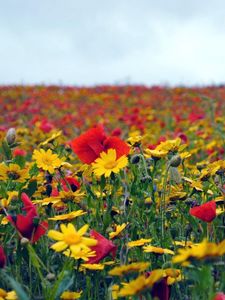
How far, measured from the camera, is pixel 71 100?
10.8 metres

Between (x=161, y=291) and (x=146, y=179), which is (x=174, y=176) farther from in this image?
(x=161, y=291)

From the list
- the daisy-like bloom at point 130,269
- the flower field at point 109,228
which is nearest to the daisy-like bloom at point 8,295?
the flower field at point 109,228

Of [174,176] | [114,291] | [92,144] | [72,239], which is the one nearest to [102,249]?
[114,291]

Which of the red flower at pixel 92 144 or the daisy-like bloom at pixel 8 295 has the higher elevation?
the red flower at pixel 92 144

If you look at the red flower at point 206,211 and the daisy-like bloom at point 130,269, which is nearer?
the daisy-like bloom at point 130,269

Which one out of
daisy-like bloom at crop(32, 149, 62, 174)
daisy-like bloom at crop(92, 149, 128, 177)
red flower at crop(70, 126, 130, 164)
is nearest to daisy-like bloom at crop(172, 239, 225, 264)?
daisy-like bloom at crop(92, 149, 128, 177)

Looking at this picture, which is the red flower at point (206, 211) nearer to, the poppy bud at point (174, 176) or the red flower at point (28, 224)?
the red flower at point (28, 224)

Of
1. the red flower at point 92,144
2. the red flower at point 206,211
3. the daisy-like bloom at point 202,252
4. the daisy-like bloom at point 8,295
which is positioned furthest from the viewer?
the red flower at point 92,144

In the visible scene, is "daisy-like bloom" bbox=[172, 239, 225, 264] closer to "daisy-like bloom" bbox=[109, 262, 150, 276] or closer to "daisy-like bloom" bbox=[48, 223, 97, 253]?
"daisy-like bloom" bbox=[109, 262, 150, 276]

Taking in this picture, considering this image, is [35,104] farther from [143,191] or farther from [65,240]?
[65,240]

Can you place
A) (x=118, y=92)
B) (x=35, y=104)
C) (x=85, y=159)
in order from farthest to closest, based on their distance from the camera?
(x=118, y=92) → (x=35, y=104) → (x=85, y=159)

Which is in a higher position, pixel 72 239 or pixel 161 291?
pixel 72 239

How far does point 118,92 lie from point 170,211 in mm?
10209

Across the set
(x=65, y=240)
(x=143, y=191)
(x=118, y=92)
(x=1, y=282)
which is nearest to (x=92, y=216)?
(x=143, y=191)
